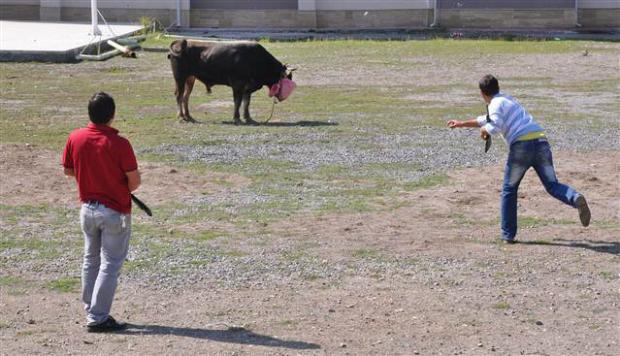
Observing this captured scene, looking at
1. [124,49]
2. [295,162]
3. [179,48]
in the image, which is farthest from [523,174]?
[124,49]

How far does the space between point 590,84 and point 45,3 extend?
2102 centimetres

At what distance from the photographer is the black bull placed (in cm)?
1980

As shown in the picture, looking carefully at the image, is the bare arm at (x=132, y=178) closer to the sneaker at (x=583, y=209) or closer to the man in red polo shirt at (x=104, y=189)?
the man in red polo shirt at (x=104, y=189)

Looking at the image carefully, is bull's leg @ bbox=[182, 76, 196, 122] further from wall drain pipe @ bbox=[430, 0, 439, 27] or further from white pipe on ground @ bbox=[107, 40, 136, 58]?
wall drain pipe @ bbox=[430, 0, 439, 27]

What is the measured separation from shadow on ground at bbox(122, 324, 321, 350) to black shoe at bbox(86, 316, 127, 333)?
0.24ft

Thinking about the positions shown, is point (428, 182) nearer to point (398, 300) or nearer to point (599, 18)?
point (398, 300)

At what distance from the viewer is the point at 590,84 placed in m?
24.8

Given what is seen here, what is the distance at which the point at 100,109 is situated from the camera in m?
8.55

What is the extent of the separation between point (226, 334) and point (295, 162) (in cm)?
743

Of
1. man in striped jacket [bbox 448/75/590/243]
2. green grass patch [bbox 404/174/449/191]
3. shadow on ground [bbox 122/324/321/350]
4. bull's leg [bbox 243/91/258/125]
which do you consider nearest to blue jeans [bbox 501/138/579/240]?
man in striped jacket [bbox 448/75/590/243]

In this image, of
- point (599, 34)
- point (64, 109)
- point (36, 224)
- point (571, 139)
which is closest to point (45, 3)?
point (599, 34)

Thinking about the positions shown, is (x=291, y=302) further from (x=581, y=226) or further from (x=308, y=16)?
(x=308, y=16)

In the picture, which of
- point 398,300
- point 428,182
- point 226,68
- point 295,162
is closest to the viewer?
point 398,300

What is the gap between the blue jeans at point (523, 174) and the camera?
11.3m
